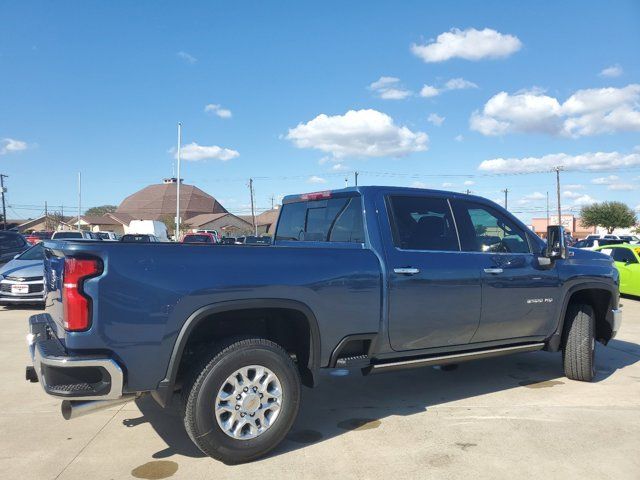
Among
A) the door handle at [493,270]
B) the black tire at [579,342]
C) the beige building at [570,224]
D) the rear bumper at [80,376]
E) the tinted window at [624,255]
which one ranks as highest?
the beige building at [570,224]

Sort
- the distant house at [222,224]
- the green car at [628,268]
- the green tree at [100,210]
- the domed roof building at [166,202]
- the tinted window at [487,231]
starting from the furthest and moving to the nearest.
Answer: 1. the green tree at [100,210]
2. the domed roof building at [166,202]
3. the distant house at [222,224]
4. the green car at [628,268]
5. the tinted window at [487,231]

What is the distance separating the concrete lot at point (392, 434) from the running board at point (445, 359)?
477 millimetres

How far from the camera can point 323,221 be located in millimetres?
5012

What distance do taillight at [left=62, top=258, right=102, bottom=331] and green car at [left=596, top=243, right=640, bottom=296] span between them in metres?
13.3

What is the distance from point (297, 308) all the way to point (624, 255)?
12805 mm

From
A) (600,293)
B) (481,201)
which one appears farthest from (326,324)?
(600,293)

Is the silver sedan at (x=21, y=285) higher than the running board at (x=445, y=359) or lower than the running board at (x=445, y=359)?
higher

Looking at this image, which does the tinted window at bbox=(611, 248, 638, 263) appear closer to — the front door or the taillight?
the front door

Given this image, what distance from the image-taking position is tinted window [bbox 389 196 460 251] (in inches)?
175

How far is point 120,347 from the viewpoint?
3.19m

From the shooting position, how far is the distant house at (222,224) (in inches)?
3521

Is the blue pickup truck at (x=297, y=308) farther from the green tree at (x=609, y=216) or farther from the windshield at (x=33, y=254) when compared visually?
the green tree at (x=609, y=216)

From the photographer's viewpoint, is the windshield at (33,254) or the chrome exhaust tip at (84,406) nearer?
the chrome exhaust tip at (84,406)

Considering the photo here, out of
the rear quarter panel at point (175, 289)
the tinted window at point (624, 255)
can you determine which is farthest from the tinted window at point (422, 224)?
the tinted window at point (624, 255)
